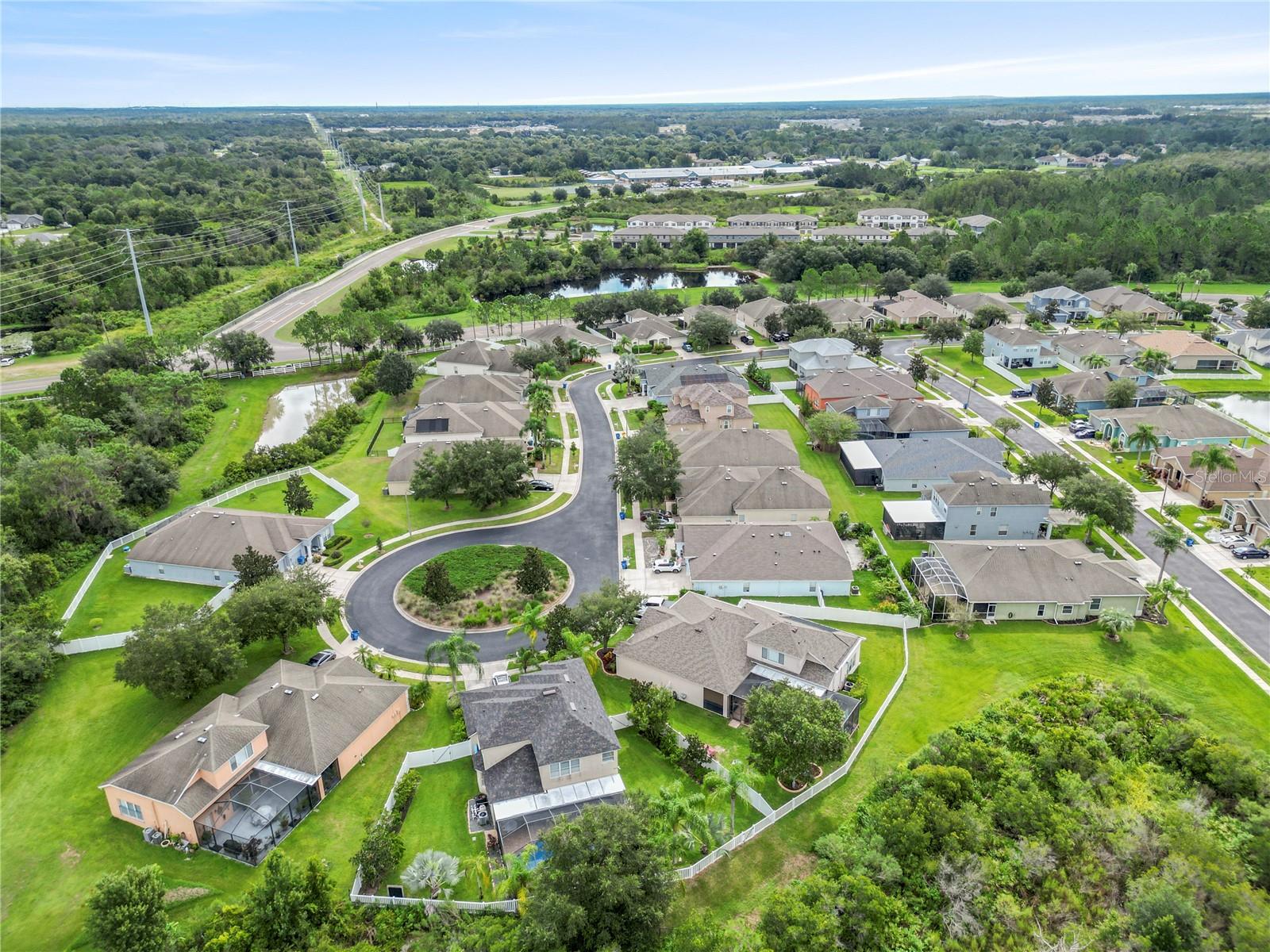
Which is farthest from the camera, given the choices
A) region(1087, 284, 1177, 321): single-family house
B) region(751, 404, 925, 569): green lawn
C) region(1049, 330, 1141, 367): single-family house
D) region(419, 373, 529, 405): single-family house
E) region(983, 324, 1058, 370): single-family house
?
region(1087, 284, 1177, 321): single-family house

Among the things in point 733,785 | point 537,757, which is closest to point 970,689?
point 733,785

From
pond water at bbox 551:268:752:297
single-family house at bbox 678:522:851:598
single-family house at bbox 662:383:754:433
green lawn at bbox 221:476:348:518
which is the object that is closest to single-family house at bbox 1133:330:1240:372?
single-family house at bbox 662:383:754:433

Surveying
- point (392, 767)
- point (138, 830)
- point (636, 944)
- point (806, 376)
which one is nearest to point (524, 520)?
point (392, 767)

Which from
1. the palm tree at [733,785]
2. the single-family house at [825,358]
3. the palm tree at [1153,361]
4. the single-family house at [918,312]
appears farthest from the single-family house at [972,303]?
the palm tree at [733,785]

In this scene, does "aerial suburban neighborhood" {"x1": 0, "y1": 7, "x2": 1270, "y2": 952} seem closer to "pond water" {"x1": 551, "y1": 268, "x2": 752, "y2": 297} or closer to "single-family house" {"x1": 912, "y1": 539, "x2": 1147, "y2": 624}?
"single-family house" {"x1": 912, "y1": 539, "x2": 1147, "y2": 624}

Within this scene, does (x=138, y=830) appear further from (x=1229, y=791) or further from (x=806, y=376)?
(x=806, y=376)

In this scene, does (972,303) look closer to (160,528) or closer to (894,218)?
(894,218)

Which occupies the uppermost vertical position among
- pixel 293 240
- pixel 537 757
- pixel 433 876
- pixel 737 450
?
pixel 293 240
